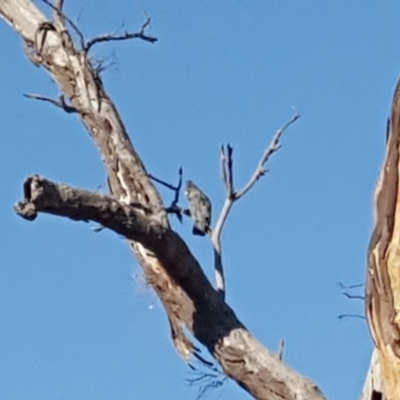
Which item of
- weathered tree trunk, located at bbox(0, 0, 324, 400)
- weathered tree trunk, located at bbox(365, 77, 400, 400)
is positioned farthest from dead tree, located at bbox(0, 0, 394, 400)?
weathered tree trunk, located at bbox(365, 77, 400, 400)

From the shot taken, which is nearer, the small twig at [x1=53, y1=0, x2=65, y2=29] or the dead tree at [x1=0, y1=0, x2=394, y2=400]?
the dead tree at [x1=0, y1=0, x2=394, y2=400]

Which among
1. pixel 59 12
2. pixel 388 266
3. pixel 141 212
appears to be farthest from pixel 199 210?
pixel 388 266

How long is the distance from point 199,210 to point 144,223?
26.1 inches

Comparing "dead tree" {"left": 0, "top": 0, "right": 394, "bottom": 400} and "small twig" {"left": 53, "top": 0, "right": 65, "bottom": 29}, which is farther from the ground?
"small twig" {"left": 53, "top": 0, "right": 65, "bottom": 29}

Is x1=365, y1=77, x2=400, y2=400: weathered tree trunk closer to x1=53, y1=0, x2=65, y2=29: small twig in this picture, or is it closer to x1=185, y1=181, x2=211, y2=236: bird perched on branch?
x1=185, y1=181, x2=211, y2=236: bird perched on branch

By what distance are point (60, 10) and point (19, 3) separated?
42cm

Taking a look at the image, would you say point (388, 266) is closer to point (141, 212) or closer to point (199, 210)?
point (141, 212)

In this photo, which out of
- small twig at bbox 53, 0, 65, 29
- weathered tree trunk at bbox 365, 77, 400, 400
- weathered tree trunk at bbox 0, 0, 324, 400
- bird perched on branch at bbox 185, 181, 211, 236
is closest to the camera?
weathered tree trunk at bbox 365, 77, 400, 400

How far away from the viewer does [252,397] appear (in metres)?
5.16

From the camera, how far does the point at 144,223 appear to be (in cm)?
498

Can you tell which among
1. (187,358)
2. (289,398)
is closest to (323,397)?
(289,398)

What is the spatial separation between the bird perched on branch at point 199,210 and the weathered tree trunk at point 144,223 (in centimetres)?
25

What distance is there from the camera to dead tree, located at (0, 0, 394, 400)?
15.5ft

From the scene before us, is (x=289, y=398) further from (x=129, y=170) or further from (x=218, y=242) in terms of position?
(x=129, y=170)
